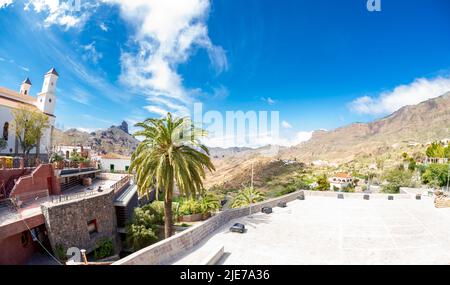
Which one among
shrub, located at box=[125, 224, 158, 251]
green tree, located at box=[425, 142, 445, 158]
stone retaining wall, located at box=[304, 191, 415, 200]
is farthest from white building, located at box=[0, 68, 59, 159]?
green tree, located at box=[425, 142, 445, 158]

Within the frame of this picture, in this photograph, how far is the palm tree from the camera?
48.3 ft

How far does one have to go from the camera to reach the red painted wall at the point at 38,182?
67.0ft

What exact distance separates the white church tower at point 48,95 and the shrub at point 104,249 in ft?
109

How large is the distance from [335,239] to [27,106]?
40.7 metres

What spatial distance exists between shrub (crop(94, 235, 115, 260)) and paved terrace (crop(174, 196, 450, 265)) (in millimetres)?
11263

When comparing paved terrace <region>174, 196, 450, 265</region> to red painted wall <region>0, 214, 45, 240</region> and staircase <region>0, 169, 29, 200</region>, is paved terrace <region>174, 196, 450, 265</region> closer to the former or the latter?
red painted wall <region>0, 214, 45, 240</region>

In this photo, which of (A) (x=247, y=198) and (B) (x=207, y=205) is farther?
(A) (x=247, y=198)

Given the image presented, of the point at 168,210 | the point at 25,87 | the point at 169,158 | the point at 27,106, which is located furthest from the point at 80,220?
the point at 25,87

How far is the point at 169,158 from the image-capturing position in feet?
48.0

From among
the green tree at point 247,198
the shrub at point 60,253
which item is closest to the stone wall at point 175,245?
the shrub at point 60,253

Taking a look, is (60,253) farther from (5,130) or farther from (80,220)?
(5,130)

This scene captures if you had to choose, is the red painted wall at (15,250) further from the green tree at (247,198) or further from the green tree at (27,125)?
the green tree at (27,125)
